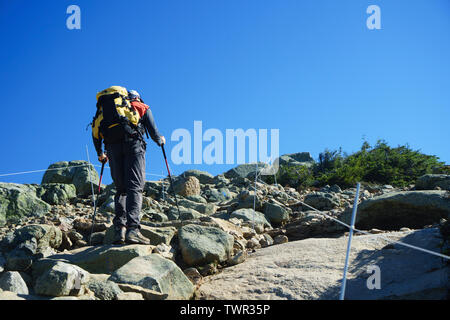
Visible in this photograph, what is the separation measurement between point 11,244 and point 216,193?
7637 millimetres

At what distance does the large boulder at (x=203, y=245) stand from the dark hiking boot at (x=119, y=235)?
0.85 meters

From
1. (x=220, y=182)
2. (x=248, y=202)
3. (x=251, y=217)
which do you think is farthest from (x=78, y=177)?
(x=251, y=217)

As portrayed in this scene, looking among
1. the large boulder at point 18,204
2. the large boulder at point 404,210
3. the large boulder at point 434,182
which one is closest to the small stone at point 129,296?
the large boulder at point 404,210

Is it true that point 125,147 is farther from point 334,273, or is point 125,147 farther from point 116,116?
point 334,273

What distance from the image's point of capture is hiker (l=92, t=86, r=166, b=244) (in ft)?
18.3

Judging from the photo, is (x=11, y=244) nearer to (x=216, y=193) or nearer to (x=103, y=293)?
(x=103, y=293)

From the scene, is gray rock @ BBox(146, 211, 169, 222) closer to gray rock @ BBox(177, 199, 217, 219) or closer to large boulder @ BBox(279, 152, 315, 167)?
gray rock @ BBox(177, 199, 217, 219)

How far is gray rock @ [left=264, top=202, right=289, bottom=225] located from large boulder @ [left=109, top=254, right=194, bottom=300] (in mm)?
4604

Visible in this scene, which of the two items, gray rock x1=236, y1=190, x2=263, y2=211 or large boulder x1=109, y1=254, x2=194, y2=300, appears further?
gray rock x1=236, y1=190, x2=263, y2=211

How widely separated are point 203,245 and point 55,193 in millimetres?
8971

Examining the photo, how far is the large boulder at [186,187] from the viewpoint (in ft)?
42.5

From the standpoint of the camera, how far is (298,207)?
392 inches

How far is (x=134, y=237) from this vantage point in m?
5.46

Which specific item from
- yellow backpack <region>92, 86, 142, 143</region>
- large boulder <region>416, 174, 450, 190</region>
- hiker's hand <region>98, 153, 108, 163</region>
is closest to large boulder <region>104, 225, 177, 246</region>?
hiker's hand <region>98, 153, 108, 163</region>
